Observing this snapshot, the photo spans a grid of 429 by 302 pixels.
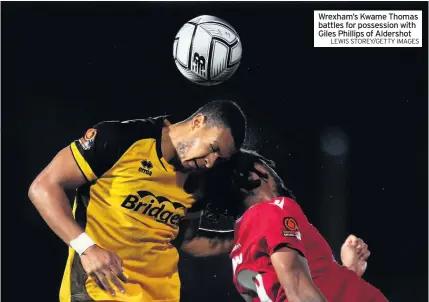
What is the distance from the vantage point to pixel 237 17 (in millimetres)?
4086

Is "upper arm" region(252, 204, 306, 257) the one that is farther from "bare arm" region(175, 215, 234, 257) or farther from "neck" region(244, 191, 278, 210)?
"bare arm" region(175, 215, 234, 257)

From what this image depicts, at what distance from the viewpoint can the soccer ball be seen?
10.6 feet

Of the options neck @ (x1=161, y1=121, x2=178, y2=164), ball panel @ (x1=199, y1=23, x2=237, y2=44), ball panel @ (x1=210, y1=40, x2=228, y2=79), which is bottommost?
neck @ (x1=161, y1=121, x2=178, y2=164)

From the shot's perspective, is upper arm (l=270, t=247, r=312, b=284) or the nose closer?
upper arm (l=270, t=247, r=312, b=284)

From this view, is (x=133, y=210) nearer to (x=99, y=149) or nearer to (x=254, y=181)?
(x=99, y=149)

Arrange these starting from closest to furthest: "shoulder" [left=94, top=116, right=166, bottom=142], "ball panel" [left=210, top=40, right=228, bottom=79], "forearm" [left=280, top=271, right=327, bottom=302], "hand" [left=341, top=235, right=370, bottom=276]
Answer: "forearm" [left=280, top=271, right=327, bottom=302] → "shoulder" [left=94, top=116, right=166, bottom=142] → "hand" [left=341, top=235, right=370, bottom=276] → "ball panel" [left=210, top=40, right=228, bottom=79]

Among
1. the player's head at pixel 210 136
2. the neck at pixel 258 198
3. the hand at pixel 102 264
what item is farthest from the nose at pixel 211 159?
the hand at pixel 102 264

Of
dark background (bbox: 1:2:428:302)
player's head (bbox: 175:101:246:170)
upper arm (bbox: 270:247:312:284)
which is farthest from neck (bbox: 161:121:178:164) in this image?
dark background (bbox: 1:2:428:302)

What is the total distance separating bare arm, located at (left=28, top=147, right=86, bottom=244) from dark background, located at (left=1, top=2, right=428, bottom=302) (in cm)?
97

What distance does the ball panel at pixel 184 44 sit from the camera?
3.27 meters

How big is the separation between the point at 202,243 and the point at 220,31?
1.11 m

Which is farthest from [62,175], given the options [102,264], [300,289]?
[300,289]

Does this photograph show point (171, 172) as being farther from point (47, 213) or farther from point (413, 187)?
point (413, 187)

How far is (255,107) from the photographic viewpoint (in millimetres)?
4184
